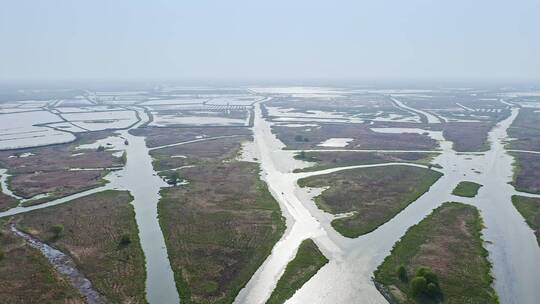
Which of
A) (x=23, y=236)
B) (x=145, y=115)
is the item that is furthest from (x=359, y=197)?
(x=145, y=115)

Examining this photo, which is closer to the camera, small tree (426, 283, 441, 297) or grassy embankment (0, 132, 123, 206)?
small tree (426, 283, 441, 297)

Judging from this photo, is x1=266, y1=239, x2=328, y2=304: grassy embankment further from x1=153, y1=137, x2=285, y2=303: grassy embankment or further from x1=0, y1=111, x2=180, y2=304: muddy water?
x1=0, y1=111, x2=180, y2=304: muddy water

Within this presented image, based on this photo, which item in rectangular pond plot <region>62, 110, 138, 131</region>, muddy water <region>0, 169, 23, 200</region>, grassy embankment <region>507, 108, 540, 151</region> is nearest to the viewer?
muddy water <region>0, 169, 23, 200</region>

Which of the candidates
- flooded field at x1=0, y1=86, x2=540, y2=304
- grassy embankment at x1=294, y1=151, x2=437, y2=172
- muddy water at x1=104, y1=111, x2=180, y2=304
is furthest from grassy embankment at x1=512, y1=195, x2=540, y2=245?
muddy water at x1=104, y1=111, x2=180, y2=304

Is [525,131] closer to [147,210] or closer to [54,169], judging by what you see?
[147,210]

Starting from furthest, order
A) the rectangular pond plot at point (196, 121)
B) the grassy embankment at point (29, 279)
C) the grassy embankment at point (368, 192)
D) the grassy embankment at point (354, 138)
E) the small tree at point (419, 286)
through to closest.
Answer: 1. the rectangular pond plot at point (196, 121)
2. the grassy embankment at point (354, 138)
3. the grassy embankment at point (368, 192)
4. the small tree at point (419, 286)
5. the grassy embankment at point (29, 279)

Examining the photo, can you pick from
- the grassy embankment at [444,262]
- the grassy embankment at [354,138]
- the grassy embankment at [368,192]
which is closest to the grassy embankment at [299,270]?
the grassy embankment at [444,262]

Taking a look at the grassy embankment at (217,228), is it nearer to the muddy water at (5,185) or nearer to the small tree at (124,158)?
the small tree at (124,158)
